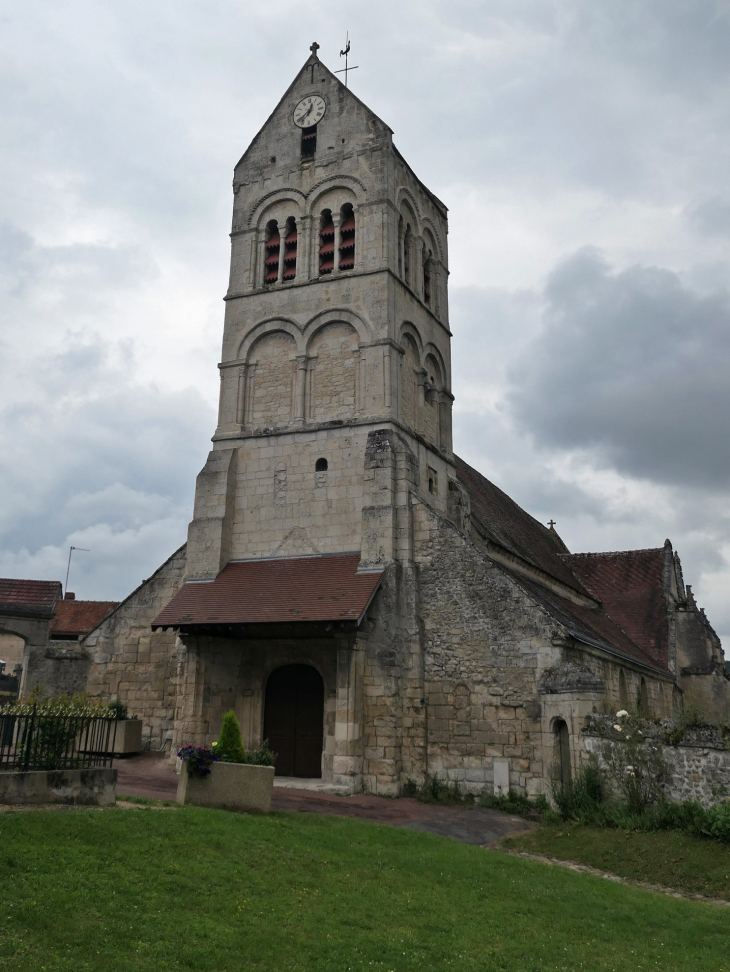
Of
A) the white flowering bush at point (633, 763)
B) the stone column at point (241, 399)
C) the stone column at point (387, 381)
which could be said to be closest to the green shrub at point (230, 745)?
the white flowering bush at point (633, 763)

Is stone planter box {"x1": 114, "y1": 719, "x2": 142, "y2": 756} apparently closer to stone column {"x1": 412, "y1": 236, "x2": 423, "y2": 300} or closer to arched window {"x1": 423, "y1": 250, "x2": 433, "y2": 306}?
stone column {"x1": 412, "y1": 236, "x2": 423, "y2": 300}

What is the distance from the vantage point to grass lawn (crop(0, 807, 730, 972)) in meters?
6.44

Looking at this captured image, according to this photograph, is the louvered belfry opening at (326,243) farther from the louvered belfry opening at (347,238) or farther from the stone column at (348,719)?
the stone column at (348,719)

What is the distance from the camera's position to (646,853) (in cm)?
1184

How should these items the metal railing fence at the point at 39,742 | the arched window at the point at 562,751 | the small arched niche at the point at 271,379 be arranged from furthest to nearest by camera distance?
the small arched niche at the point at 271,379 < the arched window at the point at 562,751 < the metal railing fence at the point at 39,742

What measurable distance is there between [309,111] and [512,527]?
14.5m

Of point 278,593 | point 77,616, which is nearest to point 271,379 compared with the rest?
point 278,593

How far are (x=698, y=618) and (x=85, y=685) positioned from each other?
21.2 metres

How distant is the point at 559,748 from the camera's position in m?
15.9

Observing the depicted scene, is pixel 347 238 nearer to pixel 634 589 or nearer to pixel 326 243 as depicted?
pixel 326 243

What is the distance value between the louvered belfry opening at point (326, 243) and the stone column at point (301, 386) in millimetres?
2768

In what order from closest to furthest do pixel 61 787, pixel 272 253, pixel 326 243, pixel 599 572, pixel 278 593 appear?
1. pixel 61 787
2. pixel 278 593
3. pixel 326 243
4. pixel 272 253
5. pixel 599 572

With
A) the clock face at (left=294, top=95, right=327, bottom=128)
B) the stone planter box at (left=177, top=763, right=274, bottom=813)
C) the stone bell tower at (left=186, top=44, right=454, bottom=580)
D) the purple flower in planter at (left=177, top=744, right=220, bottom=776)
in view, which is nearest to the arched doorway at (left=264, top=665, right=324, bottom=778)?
the stone bell tower at (left=186, top=44, right=454, bottom=580)

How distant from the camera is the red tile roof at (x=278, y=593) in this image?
16656 mm
